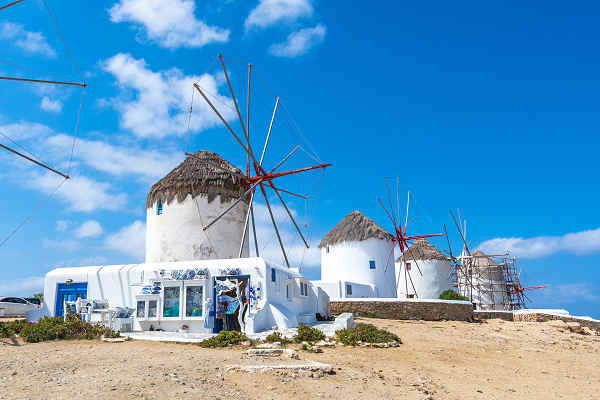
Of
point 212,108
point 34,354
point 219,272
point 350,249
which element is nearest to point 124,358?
point 34,354

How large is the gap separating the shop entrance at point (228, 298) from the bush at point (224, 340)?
93.6 inches

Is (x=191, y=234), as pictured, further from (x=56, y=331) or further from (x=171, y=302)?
(x=56, y=331)

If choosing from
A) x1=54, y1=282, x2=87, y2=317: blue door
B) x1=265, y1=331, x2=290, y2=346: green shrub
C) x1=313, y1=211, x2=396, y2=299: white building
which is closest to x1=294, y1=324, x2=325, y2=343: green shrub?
x1=265, y1=331, x2=290, y2=346: green shrub

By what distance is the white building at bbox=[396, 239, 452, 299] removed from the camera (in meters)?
38.2

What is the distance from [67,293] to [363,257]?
2143cm

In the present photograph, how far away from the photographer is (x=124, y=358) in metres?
10.2

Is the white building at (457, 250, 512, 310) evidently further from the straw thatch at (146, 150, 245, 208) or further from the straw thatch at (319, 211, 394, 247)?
the straw thatch at (146, 150, 245, 208)

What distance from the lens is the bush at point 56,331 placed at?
13461 mm

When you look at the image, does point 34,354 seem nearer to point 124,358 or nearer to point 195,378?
point 124,358

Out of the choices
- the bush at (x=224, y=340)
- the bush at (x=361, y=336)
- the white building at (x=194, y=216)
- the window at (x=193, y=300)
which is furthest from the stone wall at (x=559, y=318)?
the bush at (x=224, y=340)

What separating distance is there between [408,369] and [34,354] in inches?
368

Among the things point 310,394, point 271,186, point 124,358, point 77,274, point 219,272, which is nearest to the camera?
point 310,394

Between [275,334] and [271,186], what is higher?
[271,186]

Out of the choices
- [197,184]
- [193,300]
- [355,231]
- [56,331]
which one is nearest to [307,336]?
[193,300]
